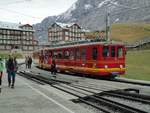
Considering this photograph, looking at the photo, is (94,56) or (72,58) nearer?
Result: (94,56)

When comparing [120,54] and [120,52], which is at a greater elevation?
[120,52]

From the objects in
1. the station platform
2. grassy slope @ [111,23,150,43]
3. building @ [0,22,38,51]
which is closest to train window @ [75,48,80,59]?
the station platform

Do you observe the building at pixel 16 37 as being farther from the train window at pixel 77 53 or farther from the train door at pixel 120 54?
the train door at pixel 120 54

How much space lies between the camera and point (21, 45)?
495 ft

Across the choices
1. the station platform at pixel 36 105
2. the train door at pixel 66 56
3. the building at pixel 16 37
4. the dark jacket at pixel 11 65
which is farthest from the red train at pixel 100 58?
the building at pixel 16 37

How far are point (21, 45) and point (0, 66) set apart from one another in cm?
13135

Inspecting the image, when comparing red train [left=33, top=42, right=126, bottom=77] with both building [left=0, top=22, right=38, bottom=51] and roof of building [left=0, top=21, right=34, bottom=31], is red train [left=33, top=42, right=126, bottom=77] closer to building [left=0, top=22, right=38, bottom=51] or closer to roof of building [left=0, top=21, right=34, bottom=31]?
building [left=0, top=22, right=38, bottom=51]

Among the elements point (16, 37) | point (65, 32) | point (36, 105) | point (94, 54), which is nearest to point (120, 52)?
point (94, 54)

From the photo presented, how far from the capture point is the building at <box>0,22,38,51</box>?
14875cm

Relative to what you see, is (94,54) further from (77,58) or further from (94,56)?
(77,58)

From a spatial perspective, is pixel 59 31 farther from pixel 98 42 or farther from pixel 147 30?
pixel 98 42

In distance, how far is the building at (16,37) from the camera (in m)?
149

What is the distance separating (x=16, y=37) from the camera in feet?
499

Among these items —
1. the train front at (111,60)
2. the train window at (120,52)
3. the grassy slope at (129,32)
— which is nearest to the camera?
the train front at (111,60)
